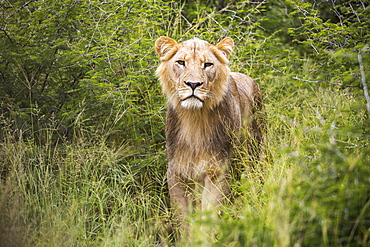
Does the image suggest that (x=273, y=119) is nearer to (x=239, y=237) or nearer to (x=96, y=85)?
(x=96, y=85)

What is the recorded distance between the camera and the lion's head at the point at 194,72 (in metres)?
4.73

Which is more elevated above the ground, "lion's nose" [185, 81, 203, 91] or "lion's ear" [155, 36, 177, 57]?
"lion's ear" [155, 36, 177, 57]

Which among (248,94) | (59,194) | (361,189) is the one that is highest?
(361,189)

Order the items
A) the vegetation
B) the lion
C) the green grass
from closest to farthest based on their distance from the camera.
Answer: the green grass, the vegetation, the lion

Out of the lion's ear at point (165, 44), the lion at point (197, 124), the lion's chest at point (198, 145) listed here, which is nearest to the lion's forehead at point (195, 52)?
the lion at point (197, 124)

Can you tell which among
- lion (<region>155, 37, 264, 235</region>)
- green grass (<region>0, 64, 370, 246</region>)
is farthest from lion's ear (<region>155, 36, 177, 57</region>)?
green grass (<region>0, 64, 370, 246</region>)

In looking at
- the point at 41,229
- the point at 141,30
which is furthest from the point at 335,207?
the point at 141,30

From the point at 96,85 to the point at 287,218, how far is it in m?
3.95

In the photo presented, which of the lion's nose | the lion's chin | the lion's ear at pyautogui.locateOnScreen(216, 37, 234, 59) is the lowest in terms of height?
the lion's chin

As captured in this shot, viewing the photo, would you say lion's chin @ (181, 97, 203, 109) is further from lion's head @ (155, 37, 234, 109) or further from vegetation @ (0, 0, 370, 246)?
vegetation @ (0, 0, 370, 246)

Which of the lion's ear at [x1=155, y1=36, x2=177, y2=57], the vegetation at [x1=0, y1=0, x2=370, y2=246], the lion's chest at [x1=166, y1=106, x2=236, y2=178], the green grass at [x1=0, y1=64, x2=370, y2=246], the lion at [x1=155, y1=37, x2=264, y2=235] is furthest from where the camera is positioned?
the lion's ear at [x1=155, y1=36, x2=177, y2=57]

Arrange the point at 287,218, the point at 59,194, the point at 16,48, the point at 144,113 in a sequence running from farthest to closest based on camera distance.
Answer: the point at 144,113
the point at 16,48
the point at 59,194
the point at 287,218

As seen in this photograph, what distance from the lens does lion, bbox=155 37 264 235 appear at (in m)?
4.80

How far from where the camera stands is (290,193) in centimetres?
297
